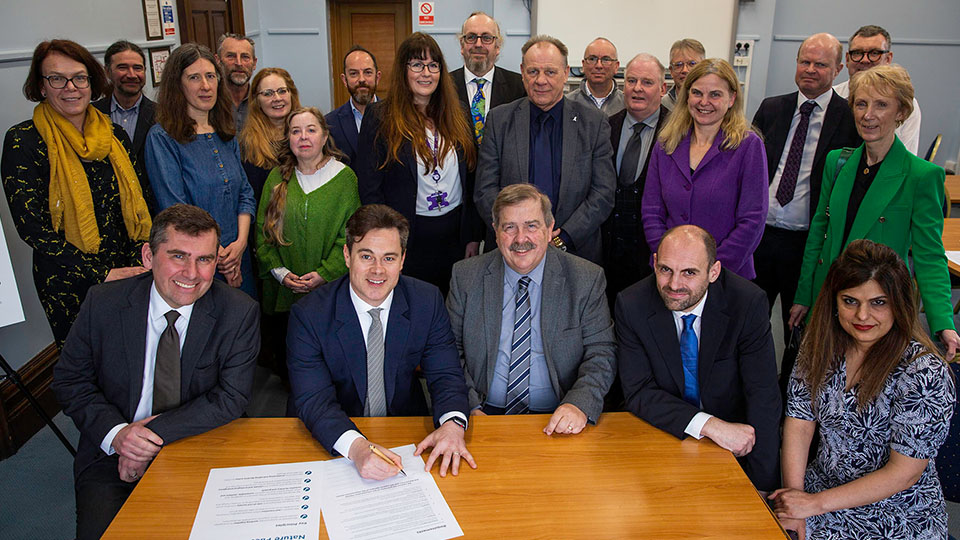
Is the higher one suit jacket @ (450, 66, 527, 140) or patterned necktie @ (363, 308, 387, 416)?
suit jacket @ (450, 66, 527, 140)

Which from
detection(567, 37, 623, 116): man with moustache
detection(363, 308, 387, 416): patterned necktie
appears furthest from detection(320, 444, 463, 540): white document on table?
detection(567, 37, 623, 116): man with moustache

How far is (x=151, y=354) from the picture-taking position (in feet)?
6.82

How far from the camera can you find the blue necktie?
7.22ft

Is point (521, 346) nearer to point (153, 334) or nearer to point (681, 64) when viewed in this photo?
point (153, 334)

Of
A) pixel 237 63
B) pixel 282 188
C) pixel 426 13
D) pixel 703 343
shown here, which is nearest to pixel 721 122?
pixel 703 343

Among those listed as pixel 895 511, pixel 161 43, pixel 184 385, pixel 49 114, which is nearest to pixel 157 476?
pixel 184 385

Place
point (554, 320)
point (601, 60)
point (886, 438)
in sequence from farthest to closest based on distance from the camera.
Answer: point (601, 60), point (554, 320), point (886, 438)

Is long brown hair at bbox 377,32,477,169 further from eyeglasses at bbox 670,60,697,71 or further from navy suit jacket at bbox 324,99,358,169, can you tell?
eyeglasses at bbox 670,60,697,71

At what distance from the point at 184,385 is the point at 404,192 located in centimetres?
145

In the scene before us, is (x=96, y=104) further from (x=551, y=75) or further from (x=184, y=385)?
(x=551, y=75)

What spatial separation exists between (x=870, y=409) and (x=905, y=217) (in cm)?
107

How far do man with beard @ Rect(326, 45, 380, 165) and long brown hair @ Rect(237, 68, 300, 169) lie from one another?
320 millimetres

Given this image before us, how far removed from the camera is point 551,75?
3107 millimetres

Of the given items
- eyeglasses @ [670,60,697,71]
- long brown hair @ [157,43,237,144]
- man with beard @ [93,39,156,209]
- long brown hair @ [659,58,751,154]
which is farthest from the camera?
eyeglasses @ [670,60,697,71]
